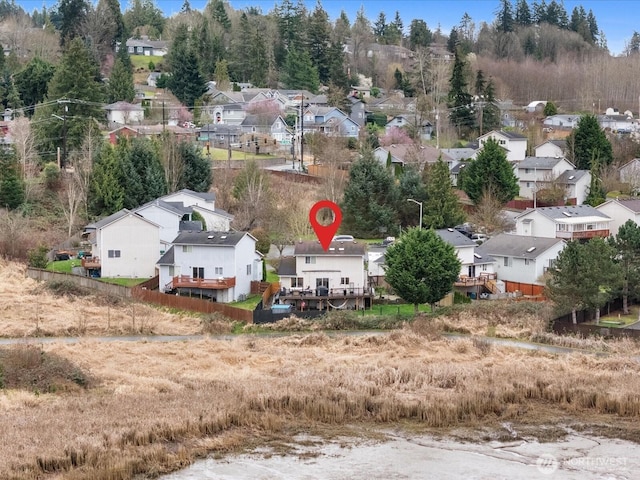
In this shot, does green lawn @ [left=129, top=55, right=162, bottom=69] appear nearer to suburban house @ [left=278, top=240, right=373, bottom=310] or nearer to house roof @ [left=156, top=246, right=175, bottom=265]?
house roof @ [left=156, top=246, right=175, bottom=265]

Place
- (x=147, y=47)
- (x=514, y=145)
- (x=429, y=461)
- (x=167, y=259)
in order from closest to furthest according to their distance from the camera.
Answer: (x=429, y=461), (x=167, y=259), (x=514, y=145), (x=147, y=47)

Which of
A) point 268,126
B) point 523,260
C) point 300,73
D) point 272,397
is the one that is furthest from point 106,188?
point 300,73

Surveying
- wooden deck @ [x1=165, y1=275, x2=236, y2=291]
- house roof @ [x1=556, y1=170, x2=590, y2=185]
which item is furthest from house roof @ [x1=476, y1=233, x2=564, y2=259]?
house roof @ [x1=556, y1=170, x2=590, y2=185]

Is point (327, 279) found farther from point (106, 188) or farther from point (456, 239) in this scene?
point (106, 188)

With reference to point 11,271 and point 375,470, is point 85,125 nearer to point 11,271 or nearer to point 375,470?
point 11,271

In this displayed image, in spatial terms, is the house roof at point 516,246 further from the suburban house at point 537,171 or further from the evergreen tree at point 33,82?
the evergreen tree at point 33,82

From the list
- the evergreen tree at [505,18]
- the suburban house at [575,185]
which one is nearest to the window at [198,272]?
the suburban house at [575,185]

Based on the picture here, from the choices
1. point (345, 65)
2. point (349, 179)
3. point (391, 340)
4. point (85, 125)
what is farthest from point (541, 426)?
point (345, 65)
